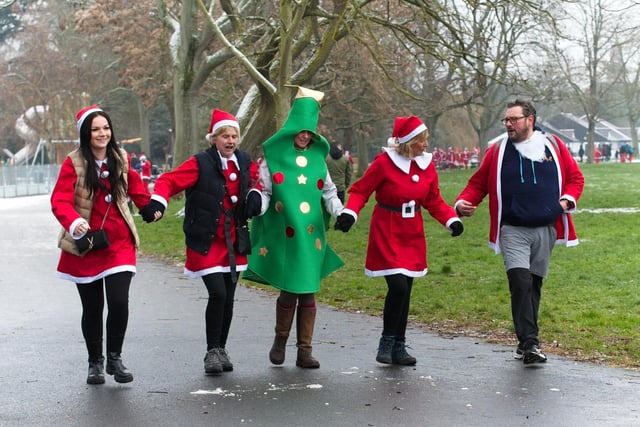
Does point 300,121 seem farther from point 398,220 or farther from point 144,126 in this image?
point 144,126

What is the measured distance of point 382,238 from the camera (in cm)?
830

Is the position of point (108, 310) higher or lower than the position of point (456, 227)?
lower

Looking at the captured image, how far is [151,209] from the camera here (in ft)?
25.2

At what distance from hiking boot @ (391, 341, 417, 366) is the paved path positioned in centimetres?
13

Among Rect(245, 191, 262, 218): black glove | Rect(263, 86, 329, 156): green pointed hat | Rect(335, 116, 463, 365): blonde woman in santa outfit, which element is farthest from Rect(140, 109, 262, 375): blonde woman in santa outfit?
Rect(335, 116, 463, 365): blonde woman in santa outfit

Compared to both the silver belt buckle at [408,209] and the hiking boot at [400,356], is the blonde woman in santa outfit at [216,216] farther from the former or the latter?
the hiking boot at [400,356]

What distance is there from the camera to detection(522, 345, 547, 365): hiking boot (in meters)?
8.09

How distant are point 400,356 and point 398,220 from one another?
97 cm

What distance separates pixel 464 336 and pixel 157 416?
382 cm

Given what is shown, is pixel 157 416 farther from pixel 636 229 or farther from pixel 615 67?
pixel 615 67

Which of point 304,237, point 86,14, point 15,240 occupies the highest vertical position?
point 86,14

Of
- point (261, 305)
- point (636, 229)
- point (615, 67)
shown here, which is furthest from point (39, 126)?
point (261, 305)

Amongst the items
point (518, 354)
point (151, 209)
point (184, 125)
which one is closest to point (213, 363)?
point (151, 209)

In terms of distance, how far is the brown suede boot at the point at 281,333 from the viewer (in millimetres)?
8148
